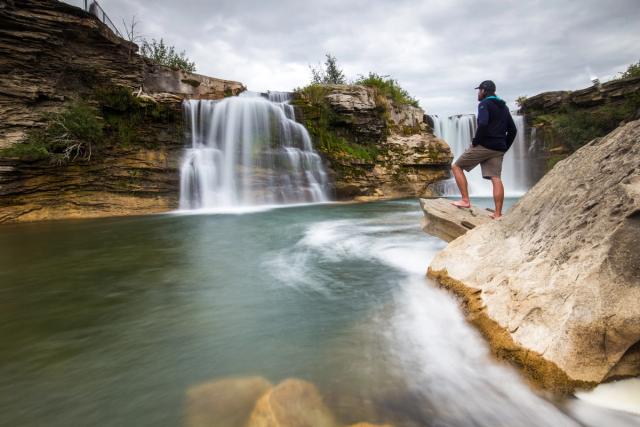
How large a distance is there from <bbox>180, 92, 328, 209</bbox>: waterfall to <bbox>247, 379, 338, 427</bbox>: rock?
1162 centimetres

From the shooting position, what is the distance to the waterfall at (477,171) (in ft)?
63.0

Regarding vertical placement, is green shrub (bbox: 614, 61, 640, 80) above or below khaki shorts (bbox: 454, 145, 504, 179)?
above

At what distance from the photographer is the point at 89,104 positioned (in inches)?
449

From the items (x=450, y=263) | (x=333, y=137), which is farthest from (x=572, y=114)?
(x=450, y=263)

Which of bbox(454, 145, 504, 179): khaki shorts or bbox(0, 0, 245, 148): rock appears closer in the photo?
bbox(454, 145, 504, 179): khaki shorts

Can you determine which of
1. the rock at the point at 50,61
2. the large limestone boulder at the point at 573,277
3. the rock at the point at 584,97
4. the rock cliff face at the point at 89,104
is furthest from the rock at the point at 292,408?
the rock at the point at 584,97

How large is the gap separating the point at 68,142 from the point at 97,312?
10.1 metres

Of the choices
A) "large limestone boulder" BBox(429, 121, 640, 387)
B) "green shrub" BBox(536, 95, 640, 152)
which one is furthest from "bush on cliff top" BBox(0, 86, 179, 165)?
"green shrub" BBox(536, 95, 640, 152)

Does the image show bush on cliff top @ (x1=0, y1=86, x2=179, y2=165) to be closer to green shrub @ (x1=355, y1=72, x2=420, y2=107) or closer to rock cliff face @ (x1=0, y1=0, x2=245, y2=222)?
rock cliff face @ (x1=0, y1=0, x2=245, y2=222)

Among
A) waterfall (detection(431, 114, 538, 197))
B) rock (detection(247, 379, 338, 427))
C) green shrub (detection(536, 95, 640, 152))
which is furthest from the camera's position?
waterfall (detection(431, 114, 538, 197))

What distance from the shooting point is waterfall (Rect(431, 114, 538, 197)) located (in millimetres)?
19200

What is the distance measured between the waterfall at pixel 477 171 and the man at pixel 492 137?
14.1 meters

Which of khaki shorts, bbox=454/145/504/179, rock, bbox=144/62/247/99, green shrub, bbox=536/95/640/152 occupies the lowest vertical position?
khaki shorts, bbox=454/145/504/179

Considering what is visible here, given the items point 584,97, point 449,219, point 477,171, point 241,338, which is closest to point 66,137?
point 241,338
